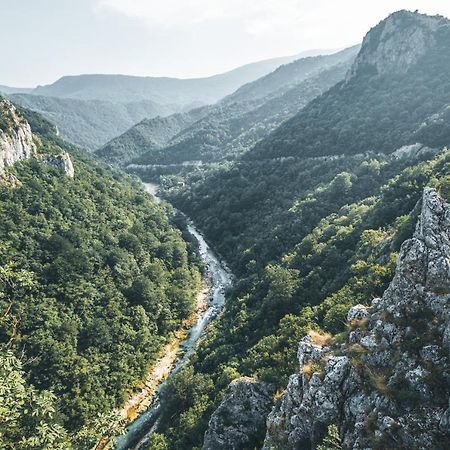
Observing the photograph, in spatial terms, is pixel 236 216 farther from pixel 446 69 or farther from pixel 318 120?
pixel 446 69

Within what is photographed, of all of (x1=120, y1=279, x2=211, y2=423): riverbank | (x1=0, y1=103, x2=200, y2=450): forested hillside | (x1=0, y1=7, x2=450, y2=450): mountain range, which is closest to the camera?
(x1=0, y1=7, x2=450, y2=450): mountain range

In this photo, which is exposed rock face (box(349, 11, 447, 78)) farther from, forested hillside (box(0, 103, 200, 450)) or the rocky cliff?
the rocky cliff

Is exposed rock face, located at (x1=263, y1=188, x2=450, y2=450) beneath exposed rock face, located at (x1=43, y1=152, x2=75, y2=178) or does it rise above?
beneath

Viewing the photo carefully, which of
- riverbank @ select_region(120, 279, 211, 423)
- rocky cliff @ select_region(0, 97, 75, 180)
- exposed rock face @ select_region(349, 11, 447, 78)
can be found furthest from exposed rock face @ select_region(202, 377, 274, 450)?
exposed rock face @ select_region(349, 11, 447, 78)

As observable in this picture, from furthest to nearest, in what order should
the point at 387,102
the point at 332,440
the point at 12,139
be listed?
the point at 387,102
the point at 12,139
the point at 332,440

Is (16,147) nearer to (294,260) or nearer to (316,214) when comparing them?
(294,260)

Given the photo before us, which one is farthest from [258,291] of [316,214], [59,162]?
[59,162]

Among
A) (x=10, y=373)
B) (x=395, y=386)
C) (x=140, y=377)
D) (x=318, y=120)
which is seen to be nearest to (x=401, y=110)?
(x=318, y=120)
